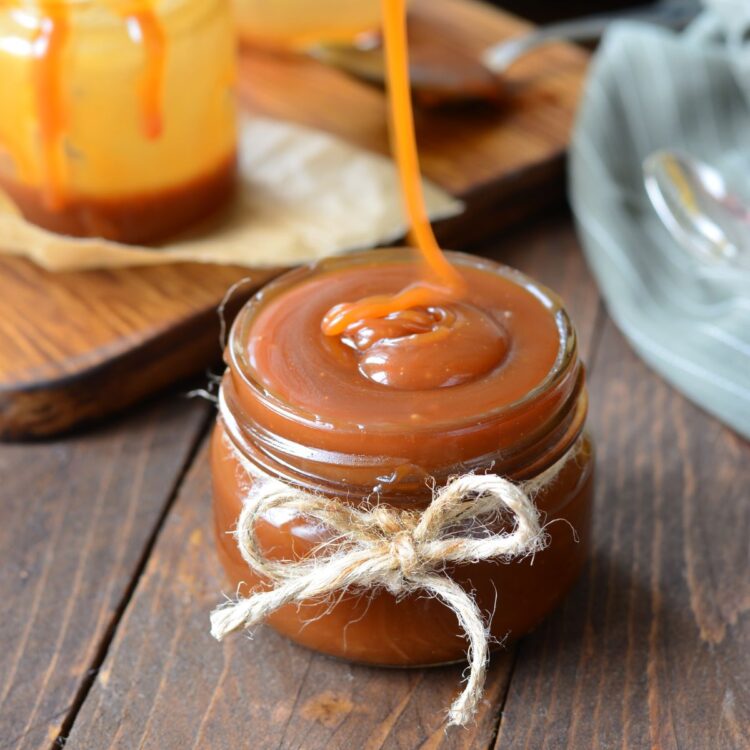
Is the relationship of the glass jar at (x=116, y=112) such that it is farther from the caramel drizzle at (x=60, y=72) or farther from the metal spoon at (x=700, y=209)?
the metal spoon at (x=700, y=209)

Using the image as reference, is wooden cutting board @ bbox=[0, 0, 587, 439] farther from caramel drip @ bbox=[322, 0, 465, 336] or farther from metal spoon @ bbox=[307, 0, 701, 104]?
caramel drip @ bbox=[322, 0, 465, 336]

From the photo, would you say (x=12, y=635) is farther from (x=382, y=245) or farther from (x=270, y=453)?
(x=382, y=245)

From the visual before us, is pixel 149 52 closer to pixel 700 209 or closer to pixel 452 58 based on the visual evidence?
pixel 452 58

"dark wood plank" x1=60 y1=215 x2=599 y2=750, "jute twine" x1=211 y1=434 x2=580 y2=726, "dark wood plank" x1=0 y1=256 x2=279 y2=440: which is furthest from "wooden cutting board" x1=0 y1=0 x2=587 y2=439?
"jute twine" x1=211 y1=434 x2=580 y2=726

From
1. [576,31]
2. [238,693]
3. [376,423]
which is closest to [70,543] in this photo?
[238,693]

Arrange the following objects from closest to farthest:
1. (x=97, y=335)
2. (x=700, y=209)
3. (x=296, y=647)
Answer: (x=296, y=647) < (x=97, y=335) < (x=700, y=209)

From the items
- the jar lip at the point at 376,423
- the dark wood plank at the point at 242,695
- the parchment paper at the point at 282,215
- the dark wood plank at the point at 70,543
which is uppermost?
the jar lip at the point at 376,423

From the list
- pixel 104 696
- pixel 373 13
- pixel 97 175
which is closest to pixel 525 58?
pixel 373 13

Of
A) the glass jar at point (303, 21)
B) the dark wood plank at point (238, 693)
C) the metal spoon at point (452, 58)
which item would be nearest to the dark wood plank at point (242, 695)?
the dark wood plank at point (238, 693)
